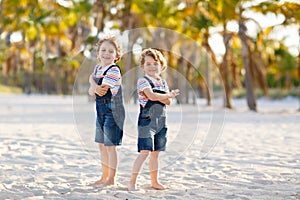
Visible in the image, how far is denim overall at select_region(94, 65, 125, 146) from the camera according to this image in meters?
3.61

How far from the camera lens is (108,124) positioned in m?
3.61

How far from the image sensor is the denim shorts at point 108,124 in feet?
11.8

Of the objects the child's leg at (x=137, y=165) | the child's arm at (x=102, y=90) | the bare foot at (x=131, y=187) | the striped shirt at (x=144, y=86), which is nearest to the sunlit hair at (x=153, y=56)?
the striped shirt at (x=144, y=86)

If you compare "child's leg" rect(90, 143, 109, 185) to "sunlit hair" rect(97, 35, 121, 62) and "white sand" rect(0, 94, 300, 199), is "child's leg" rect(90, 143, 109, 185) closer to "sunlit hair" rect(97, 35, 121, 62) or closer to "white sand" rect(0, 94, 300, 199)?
"white sand" rect(0, 94, 300, 199)

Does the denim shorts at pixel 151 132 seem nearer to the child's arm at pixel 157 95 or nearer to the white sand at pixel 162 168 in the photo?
the child's arm at pixel 157 95

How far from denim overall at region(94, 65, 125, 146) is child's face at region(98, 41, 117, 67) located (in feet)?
0.28

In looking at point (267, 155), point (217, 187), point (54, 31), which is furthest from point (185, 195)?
point (54, 31)

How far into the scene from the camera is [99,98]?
3650 mm

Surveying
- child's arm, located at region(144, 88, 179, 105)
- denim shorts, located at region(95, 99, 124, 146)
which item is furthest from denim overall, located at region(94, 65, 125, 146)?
child's arm, located at region(144, 88, 179, 105)

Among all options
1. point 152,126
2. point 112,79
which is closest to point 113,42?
point 112,79

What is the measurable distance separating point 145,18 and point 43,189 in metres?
15.2

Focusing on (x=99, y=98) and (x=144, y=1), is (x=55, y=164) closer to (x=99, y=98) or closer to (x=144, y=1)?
(x=99, y=98)

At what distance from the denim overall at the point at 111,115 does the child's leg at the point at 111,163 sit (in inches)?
3.6

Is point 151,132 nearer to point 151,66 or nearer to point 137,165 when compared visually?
point 137,165
